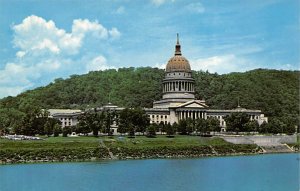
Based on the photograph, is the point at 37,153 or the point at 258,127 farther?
the point at 258,127

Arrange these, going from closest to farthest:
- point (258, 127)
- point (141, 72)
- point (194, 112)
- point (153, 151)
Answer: point (153, 151), point (258, 127), point (194, 112), point (141, 72)

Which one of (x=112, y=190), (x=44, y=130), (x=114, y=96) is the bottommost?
(x=112, y=190)

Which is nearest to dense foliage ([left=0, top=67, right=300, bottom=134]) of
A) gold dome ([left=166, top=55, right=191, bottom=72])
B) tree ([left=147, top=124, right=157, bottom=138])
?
gold dome ([left=166, top=55, right=191, bottom=72])

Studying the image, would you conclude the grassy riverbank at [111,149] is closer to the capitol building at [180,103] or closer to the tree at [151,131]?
the tree at [151,131]

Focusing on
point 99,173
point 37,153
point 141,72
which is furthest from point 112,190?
point 141,72

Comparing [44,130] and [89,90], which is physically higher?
[89,90]

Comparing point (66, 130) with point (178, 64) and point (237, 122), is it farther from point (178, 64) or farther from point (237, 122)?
point (178, 64)

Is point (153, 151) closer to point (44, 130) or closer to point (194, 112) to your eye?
point (44, 130)
